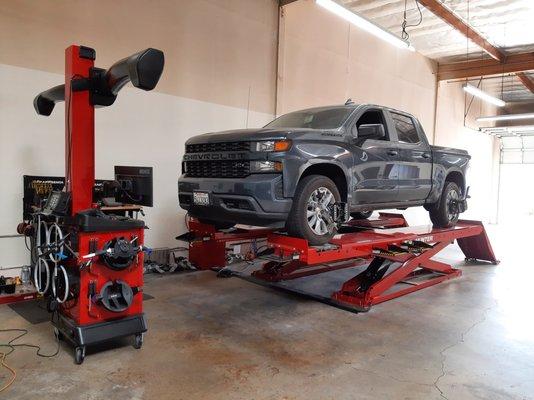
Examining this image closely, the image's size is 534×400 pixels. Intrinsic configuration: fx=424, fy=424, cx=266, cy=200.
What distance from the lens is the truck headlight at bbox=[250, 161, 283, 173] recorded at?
12.2ft

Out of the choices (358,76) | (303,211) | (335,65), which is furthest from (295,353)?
(358,76)

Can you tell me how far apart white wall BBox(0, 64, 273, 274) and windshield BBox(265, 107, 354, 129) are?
2.07m

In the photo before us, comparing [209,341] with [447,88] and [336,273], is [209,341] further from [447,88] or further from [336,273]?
[447,88]

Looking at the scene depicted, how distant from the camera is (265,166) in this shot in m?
3.76

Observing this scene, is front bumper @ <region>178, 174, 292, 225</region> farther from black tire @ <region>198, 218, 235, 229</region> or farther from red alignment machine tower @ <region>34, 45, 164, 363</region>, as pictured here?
red alignment machine tower @ <region>34, 45, 164, 363</region>

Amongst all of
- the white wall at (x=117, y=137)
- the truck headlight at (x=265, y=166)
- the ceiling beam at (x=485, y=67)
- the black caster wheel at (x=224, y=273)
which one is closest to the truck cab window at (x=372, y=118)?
the truck headlight at (x=265, y=166)

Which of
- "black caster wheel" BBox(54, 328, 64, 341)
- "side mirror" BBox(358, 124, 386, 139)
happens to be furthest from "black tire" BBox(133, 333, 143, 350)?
"side mirror" BBox(358, 124, 386, 139)

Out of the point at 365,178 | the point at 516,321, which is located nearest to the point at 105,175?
the point at 365,178

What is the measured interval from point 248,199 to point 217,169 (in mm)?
602

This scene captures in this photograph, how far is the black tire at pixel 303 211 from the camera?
153 inches

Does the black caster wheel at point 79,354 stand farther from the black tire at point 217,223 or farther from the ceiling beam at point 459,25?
the ceiling beam at point 459,25

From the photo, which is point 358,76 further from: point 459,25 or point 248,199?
point 248,199

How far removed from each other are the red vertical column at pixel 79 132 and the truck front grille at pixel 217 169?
4.06ft

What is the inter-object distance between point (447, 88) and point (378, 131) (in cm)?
1063
